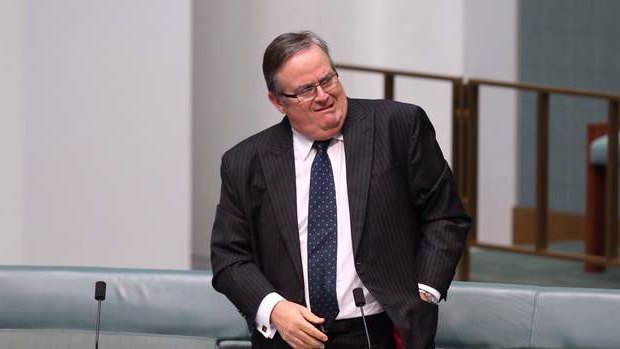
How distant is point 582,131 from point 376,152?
5.07m

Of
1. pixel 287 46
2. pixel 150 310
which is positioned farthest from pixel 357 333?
pixel 150 310

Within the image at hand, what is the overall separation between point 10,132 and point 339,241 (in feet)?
9.12

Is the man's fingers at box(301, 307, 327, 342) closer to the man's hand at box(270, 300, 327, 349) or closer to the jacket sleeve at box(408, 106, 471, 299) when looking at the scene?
the man's hand at box(270, 300, 327, 349)

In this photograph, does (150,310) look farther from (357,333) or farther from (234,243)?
(357,333)

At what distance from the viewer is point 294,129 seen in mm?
3221

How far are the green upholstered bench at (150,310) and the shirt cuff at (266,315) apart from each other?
72cm

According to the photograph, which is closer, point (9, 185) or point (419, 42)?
point (9, 185)

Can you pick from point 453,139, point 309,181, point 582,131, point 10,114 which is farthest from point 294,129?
point 582,131

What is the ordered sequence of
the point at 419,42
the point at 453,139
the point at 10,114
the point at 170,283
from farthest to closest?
1. the point at 419,42
2. the point at 453,139
3. the point at 10,114
4. the point at 170,283

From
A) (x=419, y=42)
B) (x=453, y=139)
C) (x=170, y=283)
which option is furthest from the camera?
(x=419, y=42)

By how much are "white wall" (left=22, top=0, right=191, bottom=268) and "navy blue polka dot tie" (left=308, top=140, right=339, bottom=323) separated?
8.90 feet

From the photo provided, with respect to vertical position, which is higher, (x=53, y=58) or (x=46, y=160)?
(x=53, y=58)

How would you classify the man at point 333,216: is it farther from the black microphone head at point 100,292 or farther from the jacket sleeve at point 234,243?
the black microphone head at point 100,292

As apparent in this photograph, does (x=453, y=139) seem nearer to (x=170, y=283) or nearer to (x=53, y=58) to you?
(x=53, y=58)
